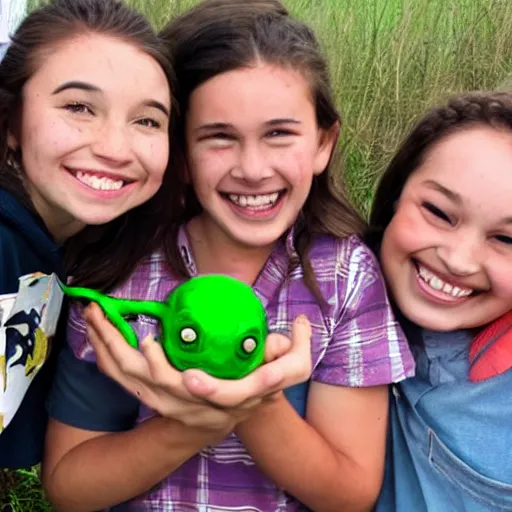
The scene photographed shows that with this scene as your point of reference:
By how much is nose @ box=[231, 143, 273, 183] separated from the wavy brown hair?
1.12 feet

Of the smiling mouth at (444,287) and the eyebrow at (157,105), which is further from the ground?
the eyebrow at (157,105)

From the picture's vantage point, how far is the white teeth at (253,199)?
4.58 feet

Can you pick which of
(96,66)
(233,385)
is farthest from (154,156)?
(233,385)

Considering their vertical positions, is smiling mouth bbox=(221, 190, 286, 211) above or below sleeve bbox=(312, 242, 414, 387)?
above

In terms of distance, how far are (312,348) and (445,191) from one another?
15.8 inches

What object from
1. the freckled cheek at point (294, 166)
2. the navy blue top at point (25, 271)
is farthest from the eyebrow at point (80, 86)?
the freckled cheek at point (294, 166)

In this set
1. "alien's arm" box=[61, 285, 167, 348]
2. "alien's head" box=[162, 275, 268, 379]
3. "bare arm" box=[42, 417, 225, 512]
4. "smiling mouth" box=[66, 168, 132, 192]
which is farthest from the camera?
"smiling mouth" box=[66, 168, 132, 192]

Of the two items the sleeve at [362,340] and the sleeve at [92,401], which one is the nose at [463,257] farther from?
the sleeve at [92,401]

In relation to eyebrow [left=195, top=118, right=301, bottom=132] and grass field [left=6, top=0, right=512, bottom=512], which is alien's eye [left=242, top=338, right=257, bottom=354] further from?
grass field [left=6, top=0, right=512, bottom=512]

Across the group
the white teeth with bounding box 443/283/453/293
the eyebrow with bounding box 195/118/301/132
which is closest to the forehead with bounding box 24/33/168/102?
the eyebrow with bounding box 195/118/301/132

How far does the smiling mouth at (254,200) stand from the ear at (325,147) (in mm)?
134

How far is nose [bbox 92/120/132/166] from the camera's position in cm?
129

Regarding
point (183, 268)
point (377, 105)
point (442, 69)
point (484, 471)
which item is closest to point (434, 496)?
point (484, 471)

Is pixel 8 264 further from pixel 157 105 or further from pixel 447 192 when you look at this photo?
pixel 447 192
